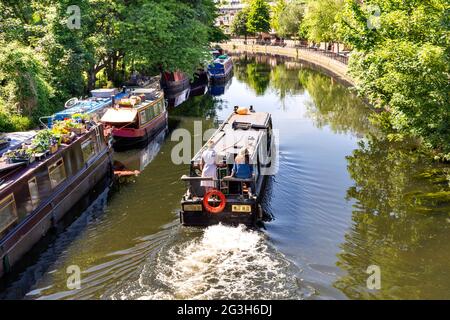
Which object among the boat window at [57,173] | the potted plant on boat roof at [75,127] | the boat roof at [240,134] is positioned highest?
the potted plant on boat roof at [75,127]

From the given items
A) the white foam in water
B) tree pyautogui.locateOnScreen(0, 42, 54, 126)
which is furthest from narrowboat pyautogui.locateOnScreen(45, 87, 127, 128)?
the white foam in water

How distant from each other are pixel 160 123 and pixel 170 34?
21.2 feet

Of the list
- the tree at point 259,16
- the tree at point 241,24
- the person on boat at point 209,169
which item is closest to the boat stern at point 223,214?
the person on boat at point 209,169

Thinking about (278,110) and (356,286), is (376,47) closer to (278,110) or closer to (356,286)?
(356,286)

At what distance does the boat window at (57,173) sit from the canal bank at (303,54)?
Answer: 2238cm

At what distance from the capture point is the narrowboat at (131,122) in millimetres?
24484

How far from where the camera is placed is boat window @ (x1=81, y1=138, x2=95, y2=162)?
1839cm

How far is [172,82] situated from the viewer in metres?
41.8

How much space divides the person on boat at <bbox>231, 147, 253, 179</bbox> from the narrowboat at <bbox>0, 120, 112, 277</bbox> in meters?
5.86

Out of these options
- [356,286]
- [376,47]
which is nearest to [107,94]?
[376,47]

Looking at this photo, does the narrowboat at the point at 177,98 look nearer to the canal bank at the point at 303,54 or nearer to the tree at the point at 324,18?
the canal bank at the point at 303,54

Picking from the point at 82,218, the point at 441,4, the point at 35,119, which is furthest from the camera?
the point at 35,119

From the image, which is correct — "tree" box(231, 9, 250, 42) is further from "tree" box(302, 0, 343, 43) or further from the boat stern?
the boat stern

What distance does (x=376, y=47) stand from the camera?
20.5m
